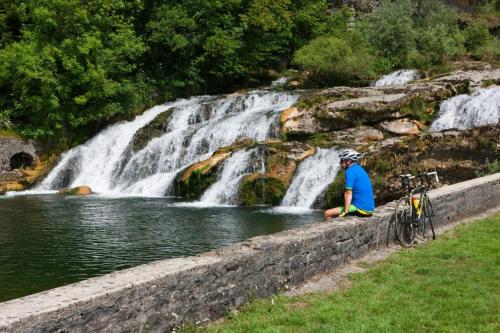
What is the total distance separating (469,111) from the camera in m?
20.0

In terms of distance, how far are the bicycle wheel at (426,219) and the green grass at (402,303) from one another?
1.33 m

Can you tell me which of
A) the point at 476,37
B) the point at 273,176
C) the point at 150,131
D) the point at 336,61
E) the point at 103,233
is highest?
the point at 476,37

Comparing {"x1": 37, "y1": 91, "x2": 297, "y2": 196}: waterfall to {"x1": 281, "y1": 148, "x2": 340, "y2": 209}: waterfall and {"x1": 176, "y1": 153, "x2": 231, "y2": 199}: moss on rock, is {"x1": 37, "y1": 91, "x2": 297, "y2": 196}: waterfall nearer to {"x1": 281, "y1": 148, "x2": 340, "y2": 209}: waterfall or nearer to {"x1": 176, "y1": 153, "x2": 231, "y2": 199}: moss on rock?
{"x1": 176, "y1": 153, "x2": 231, "y2": 199}: moss on rock

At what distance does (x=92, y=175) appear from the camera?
25.6 m

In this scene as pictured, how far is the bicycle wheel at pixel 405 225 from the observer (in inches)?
343

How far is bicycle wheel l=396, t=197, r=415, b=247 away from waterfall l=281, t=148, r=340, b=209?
881 cm

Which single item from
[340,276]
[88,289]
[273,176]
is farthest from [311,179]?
[88,289]

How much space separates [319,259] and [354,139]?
13.8m

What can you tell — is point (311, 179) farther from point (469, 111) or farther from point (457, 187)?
point (457, 187)

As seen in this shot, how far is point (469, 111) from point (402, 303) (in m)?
16.0

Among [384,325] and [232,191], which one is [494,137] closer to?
[232,191]

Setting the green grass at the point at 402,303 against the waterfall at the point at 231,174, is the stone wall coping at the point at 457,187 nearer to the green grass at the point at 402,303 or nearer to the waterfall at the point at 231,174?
the green grass at the point at 402,303

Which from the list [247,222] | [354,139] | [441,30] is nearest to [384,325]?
[247,222]

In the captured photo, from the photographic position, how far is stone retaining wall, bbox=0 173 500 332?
404 centimetres
